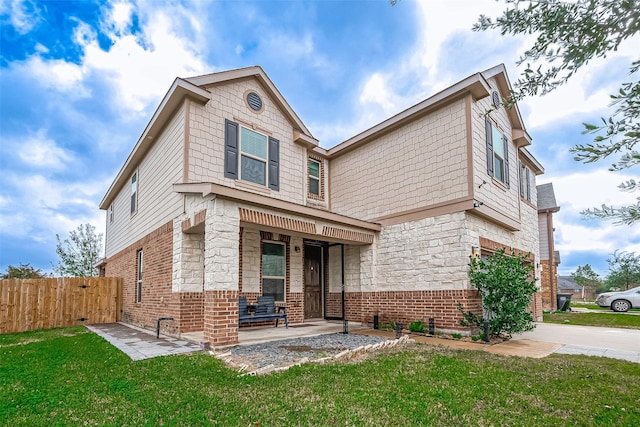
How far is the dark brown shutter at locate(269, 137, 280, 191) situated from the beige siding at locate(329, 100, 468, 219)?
8.28 ft

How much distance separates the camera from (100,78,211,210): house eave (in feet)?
29.4

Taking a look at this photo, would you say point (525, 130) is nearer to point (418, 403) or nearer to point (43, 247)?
point (418, 403)

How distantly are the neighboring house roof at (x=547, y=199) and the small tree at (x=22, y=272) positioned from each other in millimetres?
27701

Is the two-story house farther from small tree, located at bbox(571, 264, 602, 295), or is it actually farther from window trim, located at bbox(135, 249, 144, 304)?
small tree, located at bbox(571, 264, 602, 295)

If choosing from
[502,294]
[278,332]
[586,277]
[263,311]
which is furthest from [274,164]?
[586,277]

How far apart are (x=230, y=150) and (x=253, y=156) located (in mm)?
823

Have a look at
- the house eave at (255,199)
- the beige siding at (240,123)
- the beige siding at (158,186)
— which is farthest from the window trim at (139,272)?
the house eave at (255,199)

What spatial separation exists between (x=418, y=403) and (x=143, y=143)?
1077 cm

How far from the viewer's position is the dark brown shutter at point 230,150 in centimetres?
965

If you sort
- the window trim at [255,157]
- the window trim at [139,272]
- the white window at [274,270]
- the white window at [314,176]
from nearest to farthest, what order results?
the window trim at [255,157] → the white window at [274,270] → the window trim at [139,272] → the white window at [314,176]

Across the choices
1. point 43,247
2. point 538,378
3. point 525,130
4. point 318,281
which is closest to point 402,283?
point 318,281

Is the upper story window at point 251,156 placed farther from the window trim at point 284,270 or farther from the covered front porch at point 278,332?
the covered front porch at point 278,332

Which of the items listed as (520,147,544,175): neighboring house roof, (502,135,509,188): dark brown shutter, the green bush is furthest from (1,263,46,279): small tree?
(520,147,544,175): neighboring house roof

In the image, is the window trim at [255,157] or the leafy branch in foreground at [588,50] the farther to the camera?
the window trim at [255,157]
